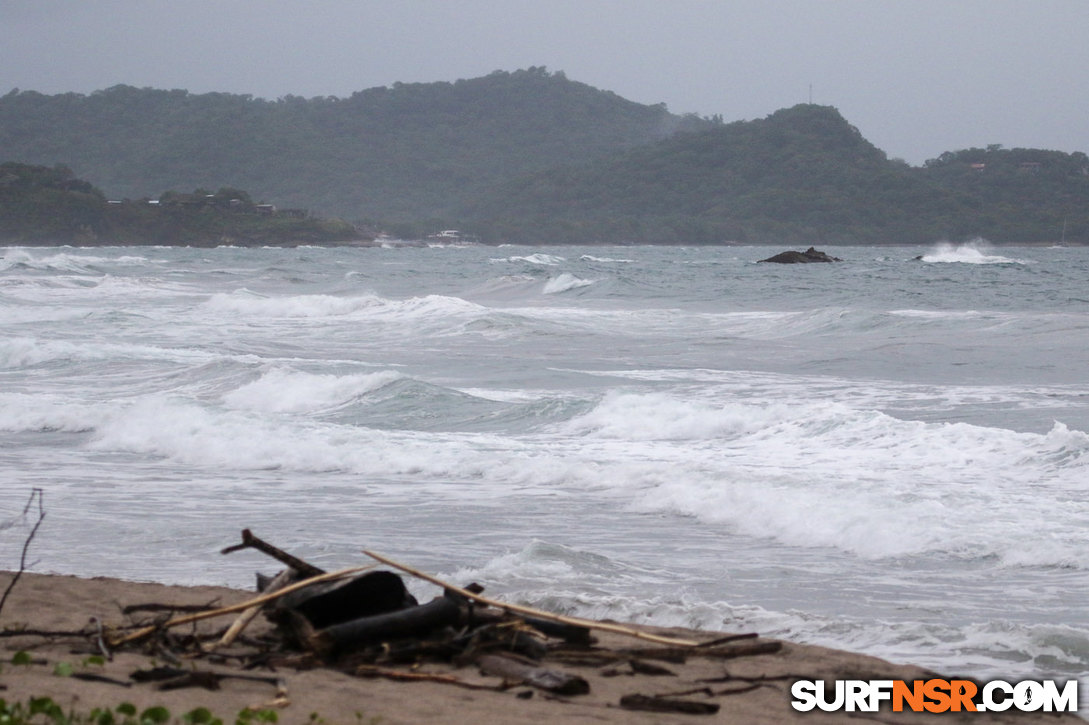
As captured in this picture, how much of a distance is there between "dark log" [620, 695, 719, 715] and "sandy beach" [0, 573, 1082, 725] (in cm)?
3

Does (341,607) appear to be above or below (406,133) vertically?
below

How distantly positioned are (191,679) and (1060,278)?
4662 centimetres

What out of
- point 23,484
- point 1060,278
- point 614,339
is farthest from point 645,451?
point 1060,278

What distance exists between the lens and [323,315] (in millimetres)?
31828

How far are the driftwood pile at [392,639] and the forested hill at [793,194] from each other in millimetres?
113706

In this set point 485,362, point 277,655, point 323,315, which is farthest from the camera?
point 323,315

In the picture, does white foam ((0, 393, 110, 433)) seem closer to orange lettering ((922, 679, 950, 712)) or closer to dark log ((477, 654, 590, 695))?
dark log ((477, 654, 590, 695))

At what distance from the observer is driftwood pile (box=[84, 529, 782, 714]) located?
4.41m

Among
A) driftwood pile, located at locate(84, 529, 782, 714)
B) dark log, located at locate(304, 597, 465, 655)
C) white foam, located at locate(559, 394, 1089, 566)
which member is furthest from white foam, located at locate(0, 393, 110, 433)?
dark log, located at locate(304, 597, 465, 655)

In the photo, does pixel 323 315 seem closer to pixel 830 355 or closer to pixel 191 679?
pixel 830 355

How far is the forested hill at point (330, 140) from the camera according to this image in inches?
6609

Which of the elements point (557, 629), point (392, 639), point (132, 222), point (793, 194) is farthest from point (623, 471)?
point (793, 194)

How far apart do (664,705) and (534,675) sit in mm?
497

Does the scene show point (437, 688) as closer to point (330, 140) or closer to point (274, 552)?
point (274, 552)
